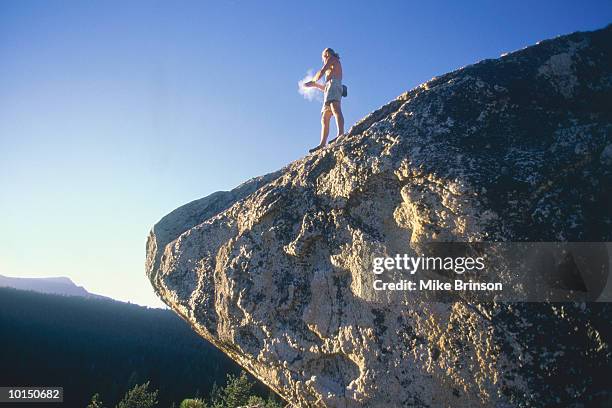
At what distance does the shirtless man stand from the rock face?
1.77m

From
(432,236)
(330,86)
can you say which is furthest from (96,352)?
(432,236)

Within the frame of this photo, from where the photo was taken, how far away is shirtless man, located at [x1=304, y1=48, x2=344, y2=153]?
6510 millimetres

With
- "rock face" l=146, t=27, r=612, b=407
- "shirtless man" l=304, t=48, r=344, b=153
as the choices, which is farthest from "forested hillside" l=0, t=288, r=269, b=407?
"rock face" l=146, t=27, r=612, b=407

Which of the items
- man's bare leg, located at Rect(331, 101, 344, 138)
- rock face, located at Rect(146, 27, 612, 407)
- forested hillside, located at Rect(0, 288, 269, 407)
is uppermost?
man's bare leg, located at Rect(331, 101, 344, 138)

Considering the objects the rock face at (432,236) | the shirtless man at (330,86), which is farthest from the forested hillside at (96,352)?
the rock face at (432,236)

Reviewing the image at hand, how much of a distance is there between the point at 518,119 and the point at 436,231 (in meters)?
1.49

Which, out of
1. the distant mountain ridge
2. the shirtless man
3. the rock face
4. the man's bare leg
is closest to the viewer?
the rock face

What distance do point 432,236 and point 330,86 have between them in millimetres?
4090

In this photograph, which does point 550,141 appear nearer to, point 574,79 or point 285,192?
point 574,79

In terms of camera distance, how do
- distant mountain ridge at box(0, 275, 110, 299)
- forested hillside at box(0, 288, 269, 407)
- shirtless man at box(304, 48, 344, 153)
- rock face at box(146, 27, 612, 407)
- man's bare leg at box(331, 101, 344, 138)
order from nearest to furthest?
rock face at box(146, 27, 612, 407), man's bare leg at box(331, 101, 344, 138), shirtless man at box(304, 48, 344, 153), forested hillside at box(0, 288, 269, 407), distant mountain ridge at box(0, 275, 110, 299)

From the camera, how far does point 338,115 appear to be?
644 cm

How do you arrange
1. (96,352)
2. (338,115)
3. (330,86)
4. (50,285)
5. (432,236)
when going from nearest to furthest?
(432,236)
(338,115)
(330,86)
(96,352)
(50,285)

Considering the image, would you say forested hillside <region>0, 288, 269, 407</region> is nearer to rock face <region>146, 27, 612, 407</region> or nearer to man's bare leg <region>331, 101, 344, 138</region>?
man's bare leg <region>331, 101, 344, 138</region>

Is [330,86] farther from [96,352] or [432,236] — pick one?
[96,352]
